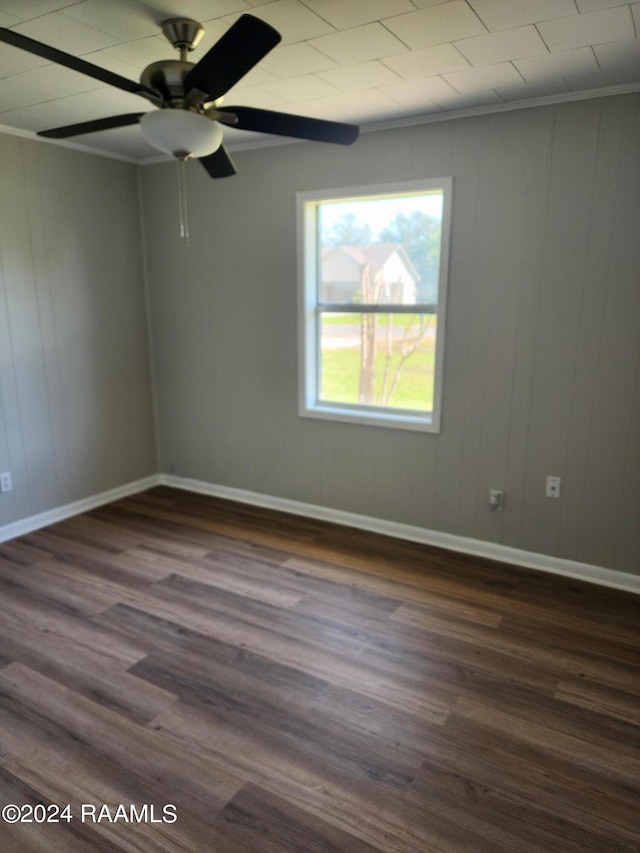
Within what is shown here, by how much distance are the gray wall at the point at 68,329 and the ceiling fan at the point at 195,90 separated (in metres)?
1.56

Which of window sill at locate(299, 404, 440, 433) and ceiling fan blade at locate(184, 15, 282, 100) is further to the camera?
window sill at locate(299, 404, 440, 433)

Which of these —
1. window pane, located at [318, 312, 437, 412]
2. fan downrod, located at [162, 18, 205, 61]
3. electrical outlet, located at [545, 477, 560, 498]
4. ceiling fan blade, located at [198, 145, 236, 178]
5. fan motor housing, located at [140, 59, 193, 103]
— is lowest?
electrical outlet, located at [545, 477, 560, 498]

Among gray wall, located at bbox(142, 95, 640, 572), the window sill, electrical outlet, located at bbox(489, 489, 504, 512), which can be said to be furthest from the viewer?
the window sill

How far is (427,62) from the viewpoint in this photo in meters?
2.26

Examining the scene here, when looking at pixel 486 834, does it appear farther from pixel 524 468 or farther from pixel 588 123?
pixel 588 123

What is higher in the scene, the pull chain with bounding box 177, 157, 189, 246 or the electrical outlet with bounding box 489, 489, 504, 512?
the pull chain with bounding box 177, 157, 189, 246

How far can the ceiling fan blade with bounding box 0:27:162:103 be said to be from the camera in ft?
4.55

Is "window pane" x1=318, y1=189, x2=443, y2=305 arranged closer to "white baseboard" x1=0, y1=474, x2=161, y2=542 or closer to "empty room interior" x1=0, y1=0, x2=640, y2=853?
"empty room interior" x1=0, y1=0, x2=640, y2=853

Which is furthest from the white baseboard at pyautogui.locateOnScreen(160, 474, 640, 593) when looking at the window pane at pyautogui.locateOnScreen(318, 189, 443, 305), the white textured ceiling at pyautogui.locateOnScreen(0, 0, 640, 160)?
the white textured ceiling at pyautogui.locateOnScreen(0, 0, 640, 160)

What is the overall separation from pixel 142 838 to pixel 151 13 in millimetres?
2561

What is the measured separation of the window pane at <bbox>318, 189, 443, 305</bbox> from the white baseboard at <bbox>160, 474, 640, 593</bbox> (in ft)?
4.62

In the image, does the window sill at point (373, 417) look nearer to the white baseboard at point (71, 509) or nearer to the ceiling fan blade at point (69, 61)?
the white baseboard at point (71, 509)

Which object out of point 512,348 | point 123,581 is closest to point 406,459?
point 512,348

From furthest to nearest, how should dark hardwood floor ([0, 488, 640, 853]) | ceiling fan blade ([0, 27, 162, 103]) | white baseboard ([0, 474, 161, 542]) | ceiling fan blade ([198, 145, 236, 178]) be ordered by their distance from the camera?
1. white baseboard ([0, 474, 161, 542])
2. ceiling fan blade ([198, 145, 236, 178])
3. dark hardwood floor ([0, 488, 640, 853])
4. ceiling fan blade ([0, 27, 162, 103])
